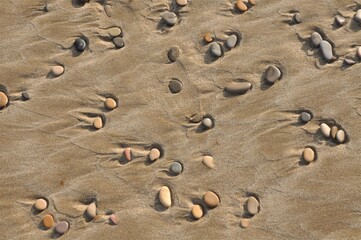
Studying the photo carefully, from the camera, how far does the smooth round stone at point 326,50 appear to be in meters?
2.88

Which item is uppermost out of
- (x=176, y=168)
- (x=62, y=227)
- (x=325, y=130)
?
(x=325, y=130)

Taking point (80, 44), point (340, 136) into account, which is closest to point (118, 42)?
point (80, 44)

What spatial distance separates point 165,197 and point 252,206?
0.52m

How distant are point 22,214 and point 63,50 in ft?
3.39

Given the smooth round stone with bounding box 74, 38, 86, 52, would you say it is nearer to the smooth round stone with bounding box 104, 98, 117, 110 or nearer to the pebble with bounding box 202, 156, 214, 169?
the smooth round stone with bounding box 104, 98, 117, 110

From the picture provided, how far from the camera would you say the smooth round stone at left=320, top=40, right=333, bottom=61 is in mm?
2881

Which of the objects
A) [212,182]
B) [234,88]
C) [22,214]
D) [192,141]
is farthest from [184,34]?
[22,214]

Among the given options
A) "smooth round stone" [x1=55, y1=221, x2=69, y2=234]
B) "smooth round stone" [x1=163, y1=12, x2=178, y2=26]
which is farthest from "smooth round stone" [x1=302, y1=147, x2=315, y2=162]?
"smooth round stone" [x1=55, y1=221, x2=69, y2=234]

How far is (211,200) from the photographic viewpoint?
9.05 ft

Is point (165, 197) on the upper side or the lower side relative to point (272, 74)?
lower

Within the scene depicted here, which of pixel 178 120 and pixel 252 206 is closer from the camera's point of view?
pixel 252 206

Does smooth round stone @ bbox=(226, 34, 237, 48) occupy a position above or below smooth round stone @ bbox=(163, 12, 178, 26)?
below

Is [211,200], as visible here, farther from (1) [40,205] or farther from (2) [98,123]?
(1) [40,205]

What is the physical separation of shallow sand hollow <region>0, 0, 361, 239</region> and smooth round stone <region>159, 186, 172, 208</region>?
0.12 ft
